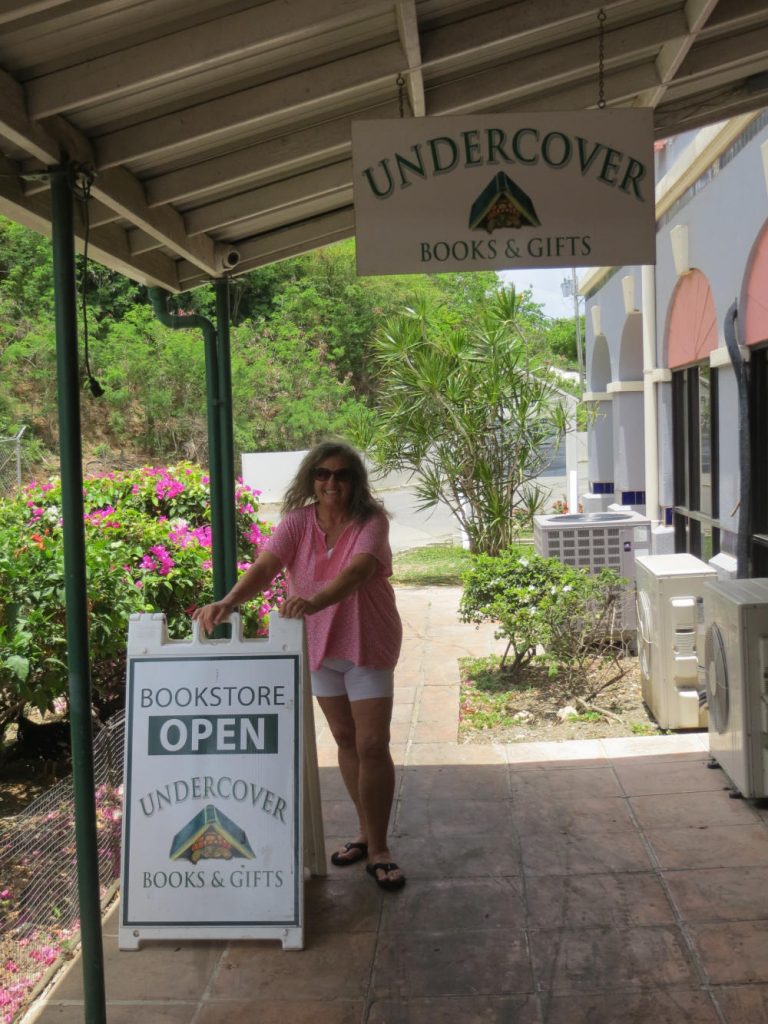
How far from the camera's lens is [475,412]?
1452 cm

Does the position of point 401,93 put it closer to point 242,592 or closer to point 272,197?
point 272,197

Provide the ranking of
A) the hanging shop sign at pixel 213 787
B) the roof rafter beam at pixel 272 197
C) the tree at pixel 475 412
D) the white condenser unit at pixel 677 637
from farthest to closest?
the tree at pixel 475 412
the white condenser unit at pixel 677 637
the roof rafter beam at pixel 272 197
the hanging shop sign at pixel 213 787

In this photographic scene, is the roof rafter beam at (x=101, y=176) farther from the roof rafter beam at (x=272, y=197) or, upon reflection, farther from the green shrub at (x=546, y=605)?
the green shrub at (x=546, y=605)

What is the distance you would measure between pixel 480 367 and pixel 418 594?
317 cm

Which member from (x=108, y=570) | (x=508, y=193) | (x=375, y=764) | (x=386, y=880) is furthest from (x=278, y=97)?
(x=108, y=570)

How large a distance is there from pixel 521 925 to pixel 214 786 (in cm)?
119

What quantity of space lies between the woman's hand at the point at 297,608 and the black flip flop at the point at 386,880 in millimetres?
Result: 1112

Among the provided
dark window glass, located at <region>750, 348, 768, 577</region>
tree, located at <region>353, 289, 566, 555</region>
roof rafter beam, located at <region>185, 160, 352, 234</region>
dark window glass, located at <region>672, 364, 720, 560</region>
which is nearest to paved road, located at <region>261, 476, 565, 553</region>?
tree, located at <region>353, 289, 566, 555</region>

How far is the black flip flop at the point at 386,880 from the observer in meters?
4.21

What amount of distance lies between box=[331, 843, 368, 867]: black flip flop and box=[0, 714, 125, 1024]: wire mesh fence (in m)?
0.91

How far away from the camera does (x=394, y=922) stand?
396cm

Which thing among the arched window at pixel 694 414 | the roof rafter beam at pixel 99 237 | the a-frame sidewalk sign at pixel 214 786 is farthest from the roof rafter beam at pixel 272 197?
the arched window at pixel 694 414

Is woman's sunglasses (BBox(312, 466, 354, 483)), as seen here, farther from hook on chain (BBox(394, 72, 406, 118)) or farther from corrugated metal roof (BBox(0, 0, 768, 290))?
hook on chain (BBox(394, 72, 406, 118))

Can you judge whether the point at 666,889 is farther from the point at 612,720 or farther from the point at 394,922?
the point at 612,720
